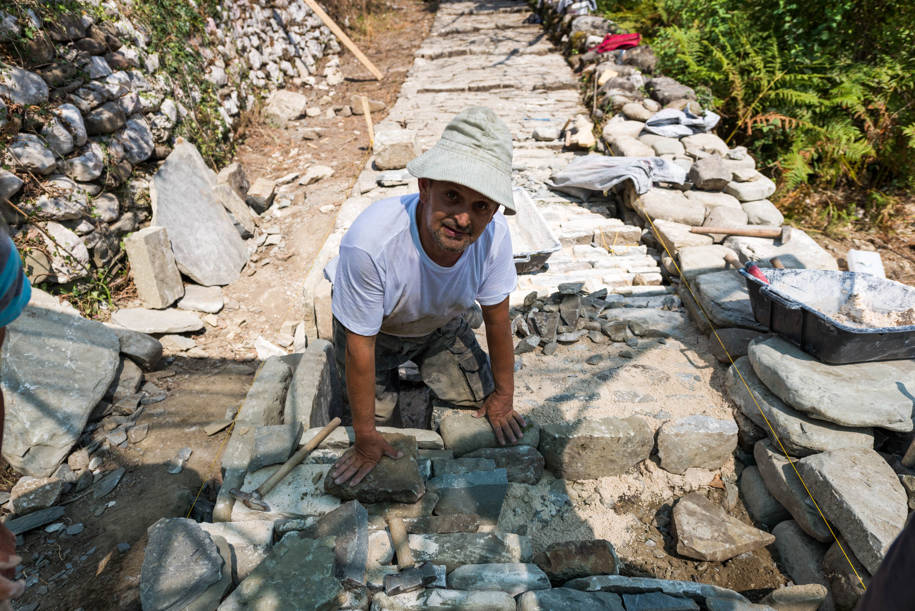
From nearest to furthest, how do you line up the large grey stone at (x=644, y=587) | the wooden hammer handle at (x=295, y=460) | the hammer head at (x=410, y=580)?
1. the hammer head at (x=410, y=580)
2. the large grey stone at (x=644, y=587)
3. the wooden hammer handle at (x=295, y=460)

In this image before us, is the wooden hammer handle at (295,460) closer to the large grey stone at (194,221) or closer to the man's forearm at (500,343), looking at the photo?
the man's forearm at (500,343)

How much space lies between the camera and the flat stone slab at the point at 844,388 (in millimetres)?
2688

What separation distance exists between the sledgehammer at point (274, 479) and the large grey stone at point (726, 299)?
3.04 m

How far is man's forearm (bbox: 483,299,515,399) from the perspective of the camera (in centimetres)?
249

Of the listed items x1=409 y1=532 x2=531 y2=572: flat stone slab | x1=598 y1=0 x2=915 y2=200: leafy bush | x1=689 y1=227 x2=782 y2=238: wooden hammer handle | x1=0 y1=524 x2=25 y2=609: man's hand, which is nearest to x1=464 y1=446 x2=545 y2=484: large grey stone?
x1=409 y1=532 x2=531 y2=572: flat stone slab

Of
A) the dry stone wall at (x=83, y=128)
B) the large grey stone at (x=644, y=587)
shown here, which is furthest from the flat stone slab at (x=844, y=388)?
the dry stone wall at (x=83, y=128)

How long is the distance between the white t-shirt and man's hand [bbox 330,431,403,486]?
21.3 inches

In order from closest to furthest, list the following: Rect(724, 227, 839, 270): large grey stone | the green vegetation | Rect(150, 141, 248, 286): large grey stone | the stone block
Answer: Rect(724, 227, 839, 270): large grey stone
Rect(150, 141, 248, 286): large grey stone
the green vegetation
the stone block

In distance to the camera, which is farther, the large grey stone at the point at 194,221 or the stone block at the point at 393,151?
the stone block at the point at 393,151

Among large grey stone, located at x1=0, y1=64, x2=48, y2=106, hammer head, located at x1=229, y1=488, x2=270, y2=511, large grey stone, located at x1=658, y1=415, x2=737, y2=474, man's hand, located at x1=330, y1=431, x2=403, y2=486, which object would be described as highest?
large grey stone, located at x1=0, y1=64, x2=48, y2=106

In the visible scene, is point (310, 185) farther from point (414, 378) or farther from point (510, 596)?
point (510, 596)

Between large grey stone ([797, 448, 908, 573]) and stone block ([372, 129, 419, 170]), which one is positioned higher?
stone block ([372, 129, 419, 170])

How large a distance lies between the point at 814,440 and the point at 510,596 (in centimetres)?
205

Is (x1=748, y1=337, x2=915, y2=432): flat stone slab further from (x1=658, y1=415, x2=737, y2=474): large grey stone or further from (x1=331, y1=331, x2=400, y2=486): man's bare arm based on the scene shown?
(x1=331, y1=331, x2=400, y2=486): man's bare arm
